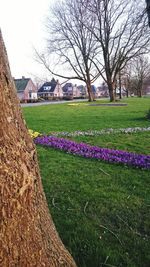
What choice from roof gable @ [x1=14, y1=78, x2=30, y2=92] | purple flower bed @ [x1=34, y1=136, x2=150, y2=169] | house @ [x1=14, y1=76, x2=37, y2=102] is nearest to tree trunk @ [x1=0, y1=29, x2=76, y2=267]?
purple flower bed @ [x1=34, y1=136, x2=150, y2=169]

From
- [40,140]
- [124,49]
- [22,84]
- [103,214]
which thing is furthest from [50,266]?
[22,84]

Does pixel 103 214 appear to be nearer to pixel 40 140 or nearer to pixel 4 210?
pixel 4 210

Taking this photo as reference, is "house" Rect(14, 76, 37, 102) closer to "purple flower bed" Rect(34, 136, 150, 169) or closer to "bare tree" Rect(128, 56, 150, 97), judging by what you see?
"bare tree" Rect(128, 56, 150, 97)

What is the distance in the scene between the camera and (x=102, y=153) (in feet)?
20.3

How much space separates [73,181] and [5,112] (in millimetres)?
3127

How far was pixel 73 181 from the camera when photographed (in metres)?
4.49

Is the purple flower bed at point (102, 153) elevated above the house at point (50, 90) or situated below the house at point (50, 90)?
below

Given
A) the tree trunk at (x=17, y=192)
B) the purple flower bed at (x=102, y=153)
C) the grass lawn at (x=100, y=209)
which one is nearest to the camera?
the tree trunk at (x=17, y=192)

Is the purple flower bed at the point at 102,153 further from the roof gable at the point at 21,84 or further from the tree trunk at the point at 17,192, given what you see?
the roof gable at the point at 21,84

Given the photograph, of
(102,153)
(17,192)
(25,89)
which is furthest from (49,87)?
(17,192)

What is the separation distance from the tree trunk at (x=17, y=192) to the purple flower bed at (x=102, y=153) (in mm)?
3807

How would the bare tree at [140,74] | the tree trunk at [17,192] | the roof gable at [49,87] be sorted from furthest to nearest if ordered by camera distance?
the roof gable at [49,87] < the bare tree at [140,74] < the tree trunk at [17,192]

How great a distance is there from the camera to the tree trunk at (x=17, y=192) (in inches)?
58.6

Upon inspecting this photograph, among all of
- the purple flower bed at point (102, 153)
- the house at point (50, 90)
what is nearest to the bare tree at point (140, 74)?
the house at point (50, 90)
